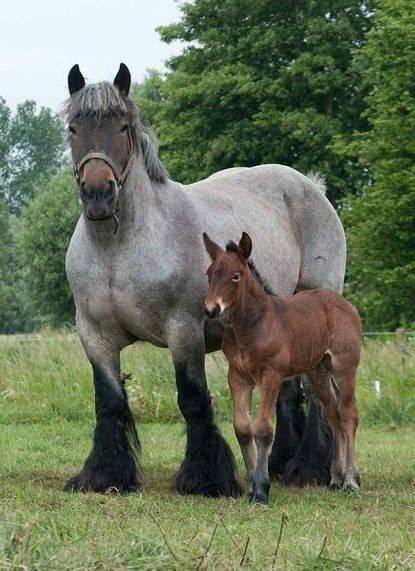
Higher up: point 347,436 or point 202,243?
point 202,243

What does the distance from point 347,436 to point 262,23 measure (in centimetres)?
2954

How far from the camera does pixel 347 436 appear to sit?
8.05 m

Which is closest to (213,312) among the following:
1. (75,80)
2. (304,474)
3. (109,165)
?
(109,165)

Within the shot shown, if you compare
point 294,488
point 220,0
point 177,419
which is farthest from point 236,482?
point 220,0

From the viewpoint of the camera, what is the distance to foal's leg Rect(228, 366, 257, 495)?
7.29 meters

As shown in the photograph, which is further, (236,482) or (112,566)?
(236,482)

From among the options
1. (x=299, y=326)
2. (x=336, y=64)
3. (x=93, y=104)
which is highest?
(x=336, y=64)

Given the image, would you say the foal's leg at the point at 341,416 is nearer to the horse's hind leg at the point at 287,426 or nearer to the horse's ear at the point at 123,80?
the horse's hind leg at the point at 287,426

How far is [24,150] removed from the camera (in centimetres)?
7500

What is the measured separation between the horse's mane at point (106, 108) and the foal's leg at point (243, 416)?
→ 173cm

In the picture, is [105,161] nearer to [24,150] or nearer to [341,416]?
[341,416]

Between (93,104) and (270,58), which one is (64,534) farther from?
(270,58)

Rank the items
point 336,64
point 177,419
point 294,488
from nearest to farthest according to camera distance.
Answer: point 294,488 → point 177,419 → point 336,64

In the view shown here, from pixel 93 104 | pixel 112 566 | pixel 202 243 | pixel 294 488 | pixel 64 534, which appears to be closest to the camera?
pixel 112 566
